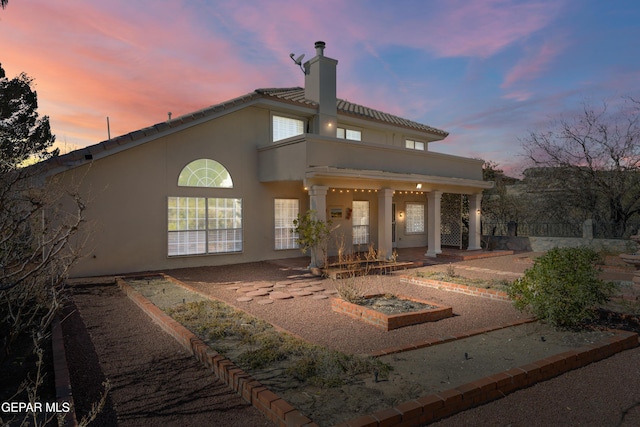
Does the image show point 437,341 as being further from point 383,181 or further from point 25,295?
point 383,181

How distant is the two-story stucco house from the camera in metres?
11.4

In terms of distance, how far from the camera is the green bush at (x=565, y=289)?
609cm

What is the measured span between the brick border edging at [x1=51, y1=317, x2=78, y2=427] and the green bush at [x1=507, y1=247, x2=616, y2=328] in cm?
666

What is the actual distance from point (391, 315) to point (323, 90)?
11579 millimetres

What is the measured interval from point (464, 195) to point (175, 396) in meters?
17.9

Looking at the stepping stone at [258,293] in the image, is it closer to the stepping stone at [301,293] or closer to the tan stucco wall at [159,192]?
the stepping stone at [301,293]

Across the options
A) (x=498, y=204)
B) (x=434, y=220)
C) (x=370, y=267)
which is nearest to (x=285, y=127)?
(x=370, y=267)

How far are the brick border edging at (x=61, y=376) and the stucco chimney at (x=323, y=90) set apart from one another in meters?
11.8

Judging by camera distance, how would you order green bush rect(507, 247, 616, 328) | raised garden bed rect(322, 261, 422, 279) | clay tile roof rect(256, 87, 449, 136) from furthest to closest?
1. clay tile roof rect(256, 87, 449, 136)
2. raised garden bed rect(322, 261, 422, 279)
3. green bush rect(507, 247, 616, 328)

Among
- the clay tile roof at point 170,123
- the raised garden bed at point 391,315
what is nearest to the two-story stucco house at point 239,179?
the clay tile roof at point 170,123

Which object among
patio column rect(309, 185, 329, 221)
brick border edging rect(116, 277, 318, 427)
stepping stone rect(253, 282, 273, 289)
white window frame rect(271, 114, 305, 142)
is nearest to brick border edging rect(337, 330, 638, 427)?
brick border edging rect(116, 277, 318, 427)

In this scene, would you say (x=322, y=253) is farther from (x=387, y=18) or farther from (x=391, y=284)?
(x=387, y=18)

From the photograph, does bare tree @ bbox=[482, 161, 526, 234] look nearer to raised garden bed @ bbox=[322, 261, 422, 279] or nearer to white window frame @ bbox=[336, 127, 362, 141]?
white window frame @ bbox=[336, 127, 362, 141]

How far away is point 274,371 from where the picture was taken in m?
4.50
